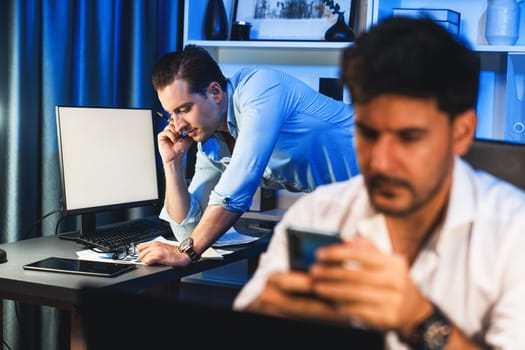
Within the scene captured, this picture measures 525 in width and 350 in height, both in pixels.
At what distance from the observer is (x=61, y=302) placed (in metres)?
1.81

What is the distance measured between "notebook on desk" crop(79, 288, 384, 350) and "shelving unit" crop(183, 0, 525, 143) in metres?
2.34

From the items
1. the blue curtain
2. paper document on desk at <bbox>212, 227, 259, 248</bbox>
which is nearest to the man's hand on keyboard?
paper document on desk at <bbox>212, 227, 259, 248</bbox>

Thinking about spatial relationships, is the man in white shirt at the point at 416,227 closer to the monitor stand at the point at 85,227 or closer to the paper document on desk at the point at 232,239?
the paper document on desk at the point at 232,239

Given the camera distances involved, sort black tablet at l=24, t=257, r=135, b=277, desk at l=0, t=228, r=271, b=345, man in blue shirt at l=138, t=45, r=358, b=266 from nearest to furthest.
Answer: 1. desk at l=0, t=228, r=271, b=345
2. black tablet at l=24, t=257, r=135, b=277
3. man in blue shirt at l=138, t=45, r=358, b=266

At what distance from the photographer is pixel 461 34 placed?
3.08 metres

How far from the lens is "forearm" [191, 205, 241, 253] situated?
2.10 metres

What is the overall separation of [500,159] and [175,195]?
1322mm

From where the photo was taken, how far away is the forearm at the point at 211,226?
6.88 ft

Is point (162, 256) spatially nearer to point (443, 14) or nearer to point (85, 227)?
point (85, 227)

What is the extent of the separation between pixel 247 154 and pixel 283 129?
33 cm

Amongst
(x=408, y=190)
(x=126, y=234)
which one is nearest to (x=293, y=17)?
(x=126, y=234)

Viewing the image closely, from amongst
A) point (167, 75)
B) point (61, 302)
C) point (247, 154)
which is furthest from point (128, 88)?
point (61, 302)

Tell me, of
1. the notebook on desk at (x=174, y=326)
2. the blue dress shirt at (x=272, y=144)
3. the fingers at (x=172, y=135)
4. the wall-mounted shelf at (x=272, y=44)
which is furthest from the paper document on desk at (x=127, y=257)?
the notebook on desk at (x=174, y=326)

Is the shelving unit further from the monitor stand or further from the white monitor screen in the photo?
the monitor stand
